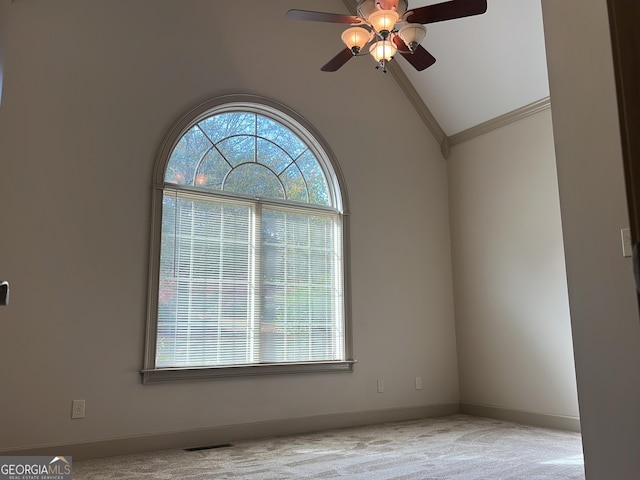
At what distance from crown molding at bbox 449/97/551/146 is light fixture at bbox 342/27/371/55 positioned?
2.35 metres

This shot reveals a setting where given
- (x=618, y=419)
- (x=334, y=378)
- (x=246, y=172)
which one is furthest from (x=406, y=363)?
(x=618, y=419)

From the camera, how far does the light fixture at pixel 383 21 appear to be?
295 cm

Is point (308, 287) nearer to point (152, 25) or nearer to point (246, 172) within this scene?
point (246, 172)

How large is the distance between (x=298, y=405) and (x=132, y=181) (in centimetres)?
229

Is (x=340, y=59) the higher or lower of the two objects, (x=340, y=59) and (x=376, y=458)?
the higher

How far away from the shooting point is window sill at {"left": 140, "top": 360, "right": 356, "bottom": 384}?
154 inches

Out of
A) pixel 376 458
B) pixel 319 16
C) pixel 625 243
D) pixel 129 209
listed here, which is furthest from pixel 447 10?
pixel 376 458

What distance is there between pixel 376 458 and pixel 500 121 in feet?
11.6

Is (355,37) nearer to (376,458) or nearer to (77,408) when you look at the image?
(376,458)

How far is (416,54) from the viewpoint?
11.3 feet

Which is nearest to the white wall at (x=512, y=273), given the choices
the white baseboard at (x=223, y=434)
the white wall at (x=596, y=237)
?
the white baseboard at (x=223, y=434)

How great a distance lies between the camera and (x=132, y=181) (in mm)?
4027

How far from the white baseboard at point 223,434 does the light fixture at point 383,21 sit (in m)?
3.08

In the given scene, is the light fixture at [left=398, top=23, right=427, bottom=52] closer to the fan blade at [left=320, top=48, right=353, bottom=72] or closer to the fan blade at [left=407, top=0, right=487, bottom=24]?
the fan blade at [left=407, top=0, right=487, bottom=24]
